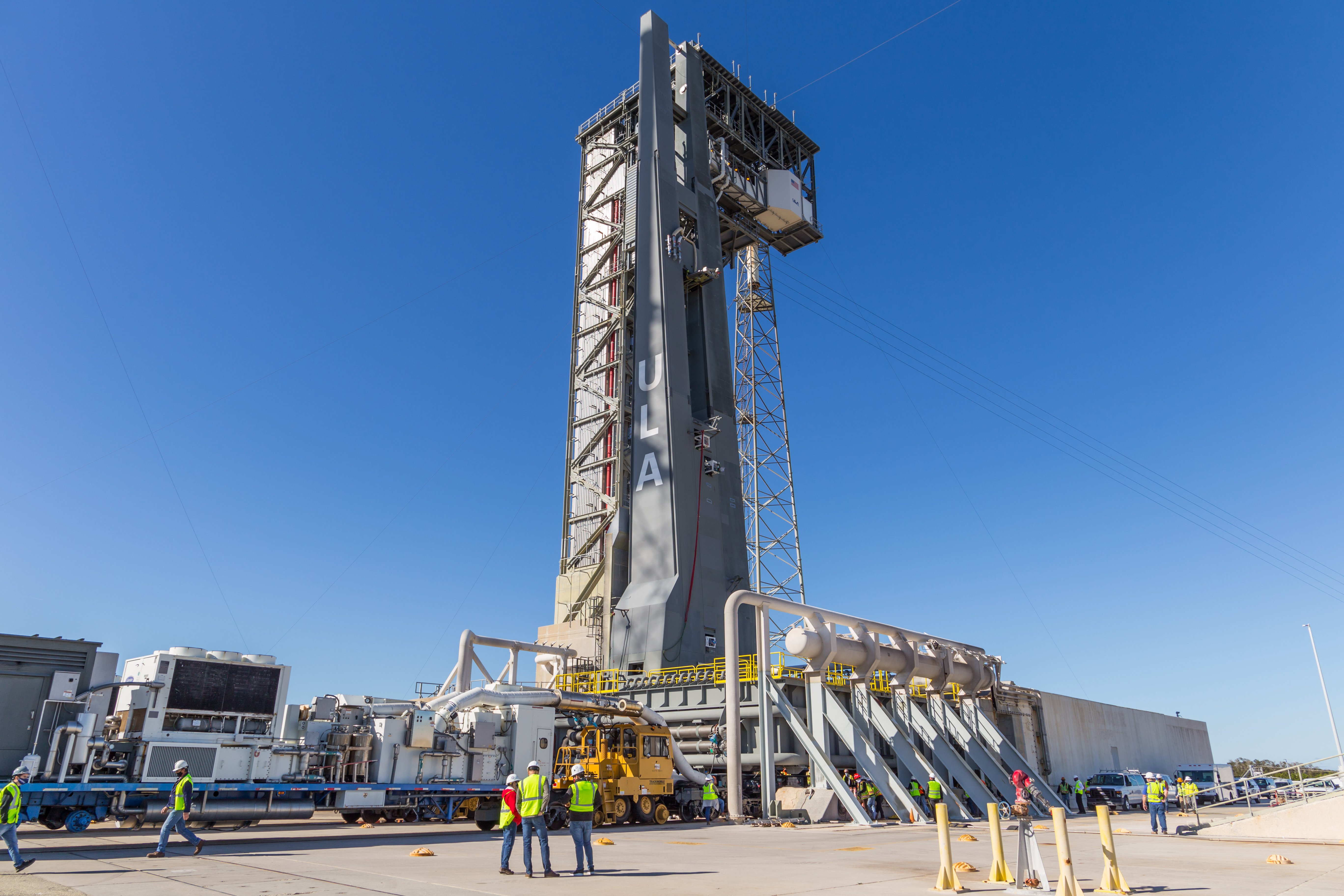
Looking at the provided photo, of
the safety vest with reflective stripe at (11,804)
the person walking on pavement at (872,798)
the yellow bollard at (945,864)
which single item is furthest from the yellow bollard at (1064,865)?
the person walking on pavement at (872,798)

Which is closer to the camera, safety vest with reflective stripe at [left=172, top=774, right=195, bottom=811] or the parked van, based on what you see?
safety vest with reflective stripe at [left=172, top=774, right=195, bottom=811]

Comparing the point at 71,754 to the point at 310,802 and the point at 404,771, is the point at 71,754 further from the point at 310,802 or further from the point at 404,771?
the point at 404,771

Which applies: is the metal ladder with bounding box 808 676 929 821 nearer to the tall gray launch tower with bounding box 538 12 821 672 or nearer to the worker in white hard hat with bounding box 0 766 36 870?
the tall gray launch tower with bounding box 538 12 821 672

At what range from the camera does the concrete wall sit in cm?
3500

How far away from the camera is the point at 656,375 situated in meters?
35.3

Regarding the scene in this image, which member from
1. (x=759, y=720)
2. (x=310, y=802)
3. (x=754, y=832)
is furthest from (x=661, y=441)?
(x=310, y=802)

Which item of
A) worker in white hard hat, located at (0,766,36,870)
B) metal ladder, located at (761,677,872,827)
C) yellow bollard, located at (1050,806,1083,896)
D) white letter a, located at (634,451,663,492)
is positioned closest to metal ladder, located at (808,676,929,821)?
metal ladder, located at (761,677,872,827)

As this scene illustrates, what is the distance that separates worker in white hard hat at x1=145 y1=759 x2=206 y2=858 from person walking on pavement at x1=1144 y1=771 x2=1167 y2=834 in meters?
20.2

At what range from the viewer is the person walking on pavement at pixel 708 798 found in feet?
76.0

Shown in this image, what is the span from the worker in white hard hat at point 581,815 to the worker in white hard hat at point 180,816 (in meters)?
6.33

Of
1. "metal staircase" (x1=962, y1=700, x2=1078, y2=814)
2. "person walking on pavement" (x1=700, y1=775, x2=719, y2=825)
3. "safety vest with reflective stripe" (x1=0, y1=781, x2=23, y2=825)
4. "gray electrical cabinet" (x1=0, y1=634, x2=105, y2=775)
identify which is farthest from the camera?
"metal staircase" (x1=962, y1=700, x2=1078, y2=814)

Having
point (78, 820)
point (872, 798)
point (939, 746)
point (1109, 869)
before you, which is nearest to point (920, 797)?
point (872, 798)

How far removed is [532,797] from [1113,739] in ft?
121

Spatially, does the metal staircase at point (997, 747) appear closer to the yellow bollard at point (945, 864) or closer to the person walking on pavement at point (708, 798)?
the person walking on pavement at point (708, 798)
